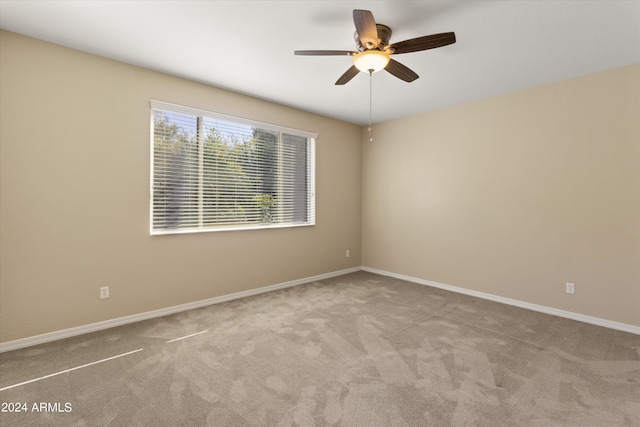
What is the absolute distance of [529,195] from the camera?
3.69 m

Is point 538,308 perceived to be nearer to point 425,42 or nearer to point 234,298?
point 425,42

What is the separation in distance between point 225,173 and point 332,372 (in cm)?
272

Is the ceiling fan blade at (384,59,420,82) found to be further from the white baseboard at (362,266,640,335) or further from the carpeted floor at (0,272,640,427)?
the white baseboard at (362,266,640,335)

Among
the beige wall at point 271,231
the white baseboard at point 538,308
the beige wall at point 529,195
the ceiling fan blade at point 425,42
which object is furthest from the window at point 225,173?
the ceiling fan blade at point 425,42

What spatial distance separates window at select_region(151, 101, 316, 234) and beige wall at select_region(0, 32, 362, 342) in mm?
142

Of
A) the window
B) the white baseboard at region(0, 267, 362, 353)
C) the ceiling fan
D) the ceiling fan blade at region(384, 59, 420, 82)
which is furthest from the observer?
the window

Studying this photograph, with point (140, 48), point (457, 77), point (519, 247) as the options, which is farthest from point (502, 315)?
point (140, 48)

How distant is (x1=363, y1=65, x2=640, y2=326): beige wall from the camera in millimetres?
Answer: 3096

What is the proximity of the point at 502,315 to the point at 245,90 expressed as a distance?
13.5 ft

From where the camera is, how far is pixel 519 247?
3.78m

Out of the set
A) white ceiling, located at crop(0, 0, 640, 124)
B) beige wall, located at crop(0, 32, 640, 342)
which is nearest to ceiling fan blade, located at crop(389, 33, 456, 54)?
white ceiling, located at crop(0, 0, 640, 124)

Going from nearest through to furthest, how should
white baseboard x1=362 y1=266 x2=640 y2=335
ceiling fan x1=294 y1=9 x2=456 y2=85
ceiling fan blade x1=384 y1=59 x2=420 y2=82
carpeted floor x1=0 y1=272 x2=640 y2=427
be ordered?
carpeted floor x1=0 y1=272 x2=640 y2=427, ceiling fan x1=294 y1=9 x2=456 y2=85, ceiling fan blade x1=384 y1=59 x2=420 y2=82, white baseboard x1=362 y1=266 x2=640 y2=335

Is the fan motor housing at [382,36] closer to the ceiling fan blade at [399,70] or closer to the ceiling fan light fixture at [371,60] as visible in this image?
the ceiling fan light fixture at [371,60]

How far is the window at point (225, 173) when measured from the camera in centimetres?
341
